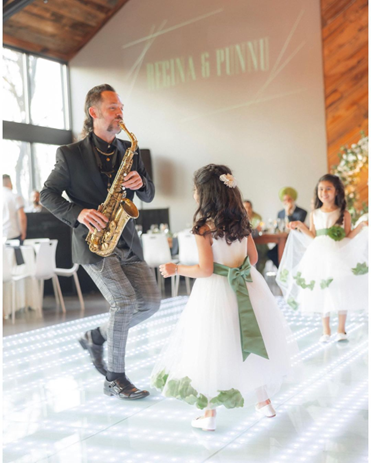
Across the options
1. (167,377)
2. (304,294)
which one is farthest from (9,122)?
(167,377)

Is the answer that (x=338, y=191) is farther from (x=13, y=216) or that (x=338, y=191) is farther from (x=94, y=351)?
(x=13, y=216)

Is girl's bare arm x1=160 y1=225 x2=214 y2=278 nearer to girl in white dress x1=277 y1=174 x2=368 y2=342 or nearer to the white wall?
girl in white dress x1=277 y1=174 x2=368 y2=342

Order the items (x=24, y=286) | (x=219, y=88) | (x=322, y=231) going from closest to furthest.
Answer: (x=322, y=231) → (x=24, y=286) → (x=219, y=88)

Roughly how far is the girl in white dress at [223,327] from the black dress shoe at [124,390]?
1.39 ft

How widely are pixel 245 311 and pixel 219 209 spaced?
20.0 inches

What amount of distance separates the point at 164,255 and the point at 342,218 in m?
3.89

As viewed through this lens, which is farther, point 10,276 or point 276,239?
point 276,239

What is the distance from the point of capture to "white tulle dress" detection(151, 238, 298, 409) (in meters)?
2.76

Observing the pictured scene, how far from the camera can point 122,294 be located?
3.32 m

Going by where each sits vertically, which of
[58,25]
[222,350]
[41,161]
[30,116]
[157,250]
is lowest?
[222,350]

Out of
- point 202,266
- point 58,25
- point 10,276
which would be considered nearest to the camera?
point 202,266

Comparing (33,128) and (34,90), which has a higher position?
(34,90)

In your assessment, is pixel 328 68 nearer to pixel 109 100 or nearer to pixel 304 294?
pixel 304 294

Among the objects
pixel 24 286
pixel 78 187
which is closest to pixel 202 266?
pixel 78 187
